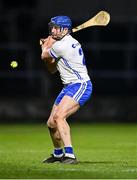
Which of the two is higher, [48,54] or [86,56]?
[48,54]

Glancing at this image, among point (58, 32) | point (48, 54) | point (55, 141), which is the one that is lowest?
point (55, 141)

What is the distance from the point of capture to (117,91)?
88.9 feet

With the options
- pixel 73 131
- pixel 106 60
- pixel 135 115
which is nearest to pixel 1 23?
pixel 106 60

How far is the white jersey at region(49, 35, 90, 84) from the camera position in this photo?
44.8 ft

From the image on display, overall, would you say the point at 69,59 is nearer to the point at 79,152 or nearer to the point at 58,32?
the point at 58,32

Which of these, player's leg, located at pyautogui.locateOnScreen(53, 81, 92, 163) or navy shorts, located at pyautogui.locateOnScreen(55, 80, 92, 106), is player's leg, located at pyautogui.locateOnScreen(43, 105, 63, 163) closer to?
player's leg, located at pyautogui.locateOnScreen(53, 81, 92, 163)

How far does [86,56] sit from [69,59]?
14.8m

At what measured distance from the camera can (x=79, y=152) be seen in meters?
16.3

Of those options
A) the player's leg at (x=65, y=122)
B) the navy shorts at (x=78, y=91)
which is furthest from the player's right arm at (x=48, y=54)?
the player's leg at (x=65, y=122)

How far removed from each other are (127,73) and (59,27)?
13.9 meters

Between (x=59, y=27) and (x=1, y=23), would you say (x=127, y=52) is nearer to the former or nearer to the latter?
(x=1, y=23)

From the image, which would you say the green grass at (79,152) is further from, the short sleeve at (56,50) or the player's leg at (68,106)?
the short sleeve at (56,50)

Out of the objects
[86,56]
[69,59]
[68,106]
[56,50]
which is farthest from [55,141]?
[86,56]

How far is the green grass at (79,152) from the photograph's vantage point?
40.2 ft
